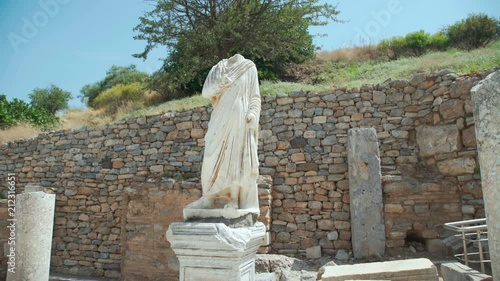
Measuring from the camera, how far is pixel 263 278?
5289 millimetres

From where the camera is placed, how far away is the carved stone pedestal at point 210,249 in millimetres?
3154

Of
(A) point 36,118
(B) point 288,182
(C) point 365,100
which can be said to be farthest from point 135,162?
(A) point 36,118

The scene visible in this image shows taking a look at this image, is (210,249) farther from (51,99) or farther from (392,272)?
(51,99)

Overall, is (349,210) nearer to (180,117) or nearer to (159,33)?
(180,117)

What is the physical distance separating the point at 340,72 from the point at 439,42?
6495 mm

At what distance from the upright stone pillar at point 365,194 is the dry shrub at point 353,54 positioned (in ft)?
38.7

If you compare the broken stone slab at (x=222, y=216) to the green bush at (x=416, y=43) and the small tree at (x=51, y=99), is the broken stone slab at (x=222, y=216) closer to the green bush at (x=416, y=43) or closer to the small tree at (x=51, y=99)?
the green bush at (x=416, y=43)

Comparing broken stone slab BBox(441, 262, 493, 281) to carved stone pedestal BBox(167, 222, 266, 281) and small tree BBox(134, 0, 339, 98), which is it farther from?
small tree BBox(134, 0, 339, 98)

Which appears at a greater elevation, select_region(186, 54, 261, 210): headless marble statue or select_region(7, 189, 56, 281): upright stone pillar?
select_region(186, 54, 261, 210): headless marble statue

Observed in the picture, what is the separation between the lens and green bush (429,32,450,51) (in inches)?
723

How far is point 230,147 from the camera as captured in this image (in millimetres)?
3619

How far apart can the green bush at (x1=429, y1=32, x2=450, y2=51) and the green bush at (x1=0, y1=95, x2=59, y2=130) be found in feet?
60.4

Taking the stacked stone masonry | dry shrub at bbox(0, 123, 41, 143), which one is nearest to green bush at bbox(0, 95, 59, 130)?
dry shrub at bbox(0, 123, 41, 143)

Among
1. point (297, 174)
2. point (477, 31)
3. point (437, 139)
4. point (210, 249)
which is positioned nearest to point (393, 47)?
point (477, 31)
